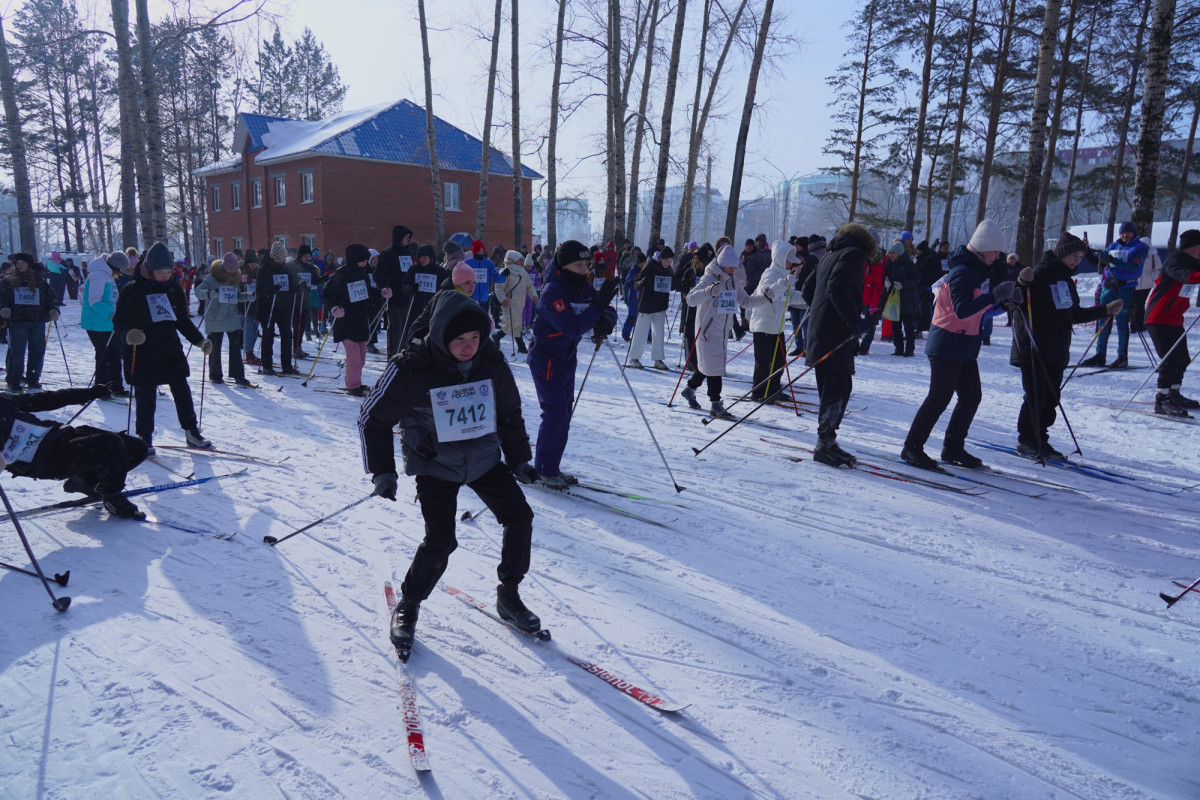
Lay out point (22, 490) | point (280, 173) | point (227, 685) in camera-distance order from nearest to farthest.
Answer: point (227, 685), point (22, 490), point (280, 173)

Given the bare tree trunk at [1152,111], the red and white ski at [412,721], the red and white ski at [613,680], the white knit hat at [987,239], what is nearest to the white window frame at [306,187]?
the bare tree trunk at [1152,111]

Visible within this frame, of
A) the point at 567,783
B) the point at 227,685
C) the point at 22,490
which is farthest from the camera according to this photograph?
the point at 22,490

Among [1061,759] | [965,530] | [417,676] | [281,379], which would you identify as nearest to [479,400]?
[417,676]

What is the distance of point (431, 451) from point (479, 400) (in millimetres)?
303

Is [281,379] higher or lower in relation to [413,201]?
lower

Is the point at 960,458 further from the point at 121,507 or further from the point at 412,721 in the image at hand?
the point at 121,507

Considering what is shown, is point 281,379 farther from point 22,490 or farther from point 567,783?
point 567,783

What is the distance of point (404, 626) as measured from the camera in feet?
10.9

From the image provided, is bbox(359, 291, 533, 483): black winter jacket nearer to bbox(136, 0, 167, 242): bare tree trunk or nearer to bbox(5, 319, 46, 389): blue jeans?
bbox(5, 319, 46, 389): blue jeans

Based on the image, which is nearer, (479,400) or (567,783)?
(567,783)

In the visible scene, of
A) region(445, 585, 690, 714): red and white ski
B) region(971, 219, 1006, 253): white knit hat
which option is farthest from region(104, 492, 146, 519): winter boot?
region(971, 219, 1006, 253): white knit hat

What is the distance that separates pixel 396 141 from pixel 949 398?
30.3 m

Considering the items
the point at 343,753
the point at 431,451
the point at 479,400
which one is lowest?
the point at 343,753

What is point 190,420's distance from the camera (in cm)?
660
